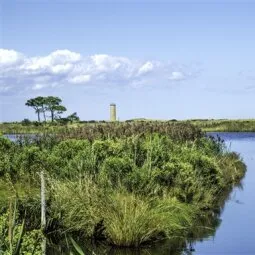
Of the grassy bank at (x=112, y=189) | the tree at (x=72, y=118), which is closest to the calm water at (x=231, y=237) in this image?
the grassy bank at (x=112, y=189)

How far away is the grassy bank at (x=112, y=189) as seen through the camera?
1088 cm

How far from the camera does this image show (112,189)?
12.0 metres

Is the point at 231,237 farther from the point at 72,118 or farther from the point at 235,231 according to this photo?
the point at 72,118

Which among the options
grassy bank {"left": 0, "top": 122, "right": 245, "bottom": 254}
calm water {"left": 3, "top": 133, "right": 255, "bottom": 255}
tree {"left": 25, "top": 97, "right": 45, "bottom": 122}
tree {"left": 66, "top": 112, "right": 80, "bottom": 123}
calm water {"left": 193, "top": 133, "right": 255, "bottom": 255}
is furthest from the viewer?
tree {"left": 25, "top": 97, "right": 45, "bottom": 122}

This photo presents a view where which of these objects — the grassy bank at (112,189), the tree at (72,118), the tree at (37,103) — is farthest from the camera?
the tree at (37,103)

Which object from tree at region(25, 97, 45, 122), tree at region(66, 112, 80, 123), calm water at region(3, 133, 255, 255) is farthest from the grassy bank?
tree at region(25, 97, 45, 122)

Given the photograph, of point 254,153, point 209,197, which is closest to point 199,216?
point 209,197

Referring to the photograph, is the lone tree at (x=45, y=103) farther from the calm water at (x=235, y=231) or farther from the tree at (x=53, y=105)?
the calm water at (x=235, y=231)

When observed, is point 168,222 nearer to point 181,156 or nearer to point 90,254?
point 90,254

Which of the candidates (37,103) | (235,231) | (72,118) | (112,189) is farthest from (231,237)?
(37,103)

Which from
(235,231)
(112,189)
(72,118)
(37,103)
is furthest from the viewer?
(37,103)

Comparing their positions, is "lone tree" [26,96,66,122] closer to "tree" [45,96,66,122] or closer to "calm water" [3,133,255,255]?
"tree" [45,96,66,122]

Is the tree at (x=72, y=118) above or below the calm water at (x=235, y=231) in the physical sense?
above

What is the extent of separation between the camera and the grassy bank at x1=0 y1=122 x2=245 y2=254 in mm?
10883
